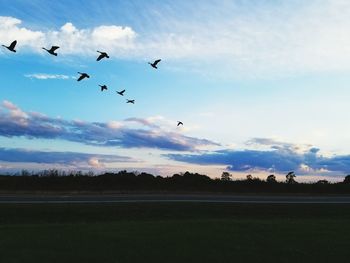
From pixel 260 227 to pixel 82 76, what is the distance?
23.7ft

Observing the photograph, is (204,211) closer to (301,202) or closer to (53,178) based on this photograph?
(301,202)

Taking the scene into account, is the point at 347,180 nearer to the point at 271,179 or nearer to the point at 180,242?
the point at 271,179

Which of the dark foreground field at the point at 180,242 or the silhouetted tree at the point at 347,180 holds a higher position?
Result: the silhouetted tree at the point at 347,180

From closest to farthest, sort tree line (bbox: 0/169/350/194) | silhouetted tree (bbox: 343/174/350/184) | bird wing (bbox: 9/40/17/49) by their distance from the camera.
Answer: bird wing (bbox: 9/40/17/49) → tree line (bbox: 0/169/350/194) → silhouetted tree (bbox: 343/174/350/184)

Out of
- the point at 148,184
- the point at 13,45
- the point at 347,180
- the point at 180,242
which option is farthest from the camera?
the point at 347,180

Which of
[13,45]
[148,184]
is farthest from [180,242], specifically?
[148,184]

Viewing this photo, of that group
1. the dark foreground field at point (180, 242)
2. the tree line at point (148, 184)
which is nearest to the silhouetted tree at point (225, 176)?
the tree line at point (148, 184)

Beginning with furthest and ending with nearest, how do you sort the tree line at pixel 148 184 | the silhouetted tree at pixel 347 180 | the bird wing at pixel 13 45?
1. the silhouetted tree at pixel 347 180
2. the tree line at pixel 148 184
3. the bird wing at pixel 13 45

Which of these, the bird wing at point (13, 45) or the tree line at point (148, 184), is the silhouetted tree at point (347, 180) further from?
the bird wing at point (13, 45)

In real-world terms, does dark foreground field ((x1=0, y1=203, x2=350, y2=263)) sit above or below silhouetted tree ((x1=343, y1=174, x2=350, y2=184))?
below

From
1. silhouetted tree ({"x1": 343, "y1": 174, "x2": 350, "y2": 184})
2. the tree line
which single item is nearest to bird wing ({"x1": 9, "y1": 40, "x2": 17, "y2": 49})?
the tree line

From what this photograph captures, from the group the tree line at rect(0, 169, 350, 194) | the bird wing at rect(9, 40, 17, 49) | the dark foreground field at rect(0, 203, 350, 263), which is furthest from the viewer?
the tree line at rect(0, 169, 350, 194)

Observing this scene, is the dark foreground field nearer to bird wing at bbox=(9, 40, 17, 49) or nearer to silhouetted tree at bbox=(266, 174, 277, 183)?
bird wing at bbox=(9, 40, 17, 49)

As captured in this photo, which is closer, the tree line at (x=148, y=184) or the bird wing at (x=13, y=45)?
the bird wing at (x=13, y=45)
